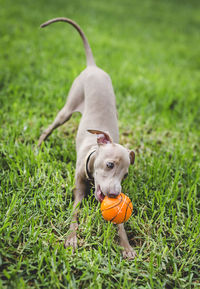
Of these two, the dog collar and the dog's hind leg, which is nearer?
the dog collar

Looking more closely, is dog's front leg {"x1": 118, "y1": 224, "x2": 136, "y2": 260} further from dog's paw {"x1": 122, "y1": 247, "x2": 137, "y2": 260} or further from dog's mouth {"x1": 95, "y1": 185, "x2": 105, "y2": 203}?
dog's mouth {"x1": 95, "y1": 185, "x2": 105, "y2": 203}

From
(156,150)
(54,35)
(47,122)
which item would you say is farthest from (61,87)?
(54,35)

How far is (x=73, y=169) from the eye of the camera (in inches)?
122

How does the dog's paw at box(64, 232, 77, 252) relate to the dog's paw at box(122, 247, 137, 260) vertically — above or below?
above

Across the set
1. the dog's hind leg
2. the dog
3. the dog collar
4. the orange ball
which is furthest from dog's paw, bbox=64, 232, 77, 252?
the dog's hind leg

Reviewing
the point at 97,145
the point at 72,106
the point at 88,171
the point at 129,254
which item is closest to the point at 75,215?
the point at 88,171

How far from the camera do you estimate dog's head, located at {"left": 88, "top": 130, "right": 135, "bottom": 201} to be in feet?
7.38

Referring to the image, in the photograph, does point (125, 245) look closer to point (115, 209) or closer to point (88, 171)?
point (115, 209)

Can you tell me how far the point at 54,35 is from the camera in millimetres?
7594

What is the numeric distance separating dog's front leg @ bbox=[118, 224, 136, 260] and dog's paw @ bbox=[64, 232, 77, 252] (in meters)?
0.38

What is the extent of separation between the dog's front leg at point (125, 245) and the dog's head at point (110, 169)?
0.32 metres

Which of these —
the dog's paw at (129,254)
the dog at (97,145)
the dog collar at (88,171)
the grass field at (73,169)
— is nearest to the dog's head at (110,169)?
the dog at (97,145)

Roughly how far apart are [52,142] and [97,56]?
3.66 m

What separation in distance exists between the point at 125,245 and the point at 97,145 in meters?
0.98
